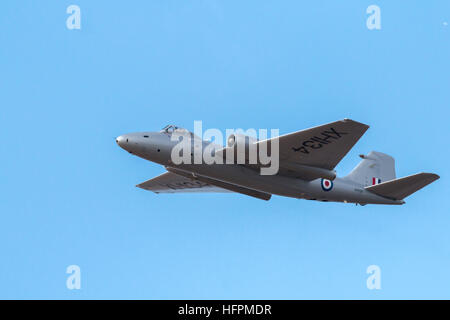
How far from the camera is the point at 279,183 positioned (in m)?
29.3

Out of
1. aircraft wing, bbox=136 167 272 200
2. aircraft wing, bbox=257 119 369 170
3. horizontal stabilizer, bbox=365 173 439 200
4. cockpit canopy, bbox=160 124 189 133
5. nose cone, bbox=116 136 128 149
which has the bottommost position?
horizontal stabilizer, bbox=365 173 439 200

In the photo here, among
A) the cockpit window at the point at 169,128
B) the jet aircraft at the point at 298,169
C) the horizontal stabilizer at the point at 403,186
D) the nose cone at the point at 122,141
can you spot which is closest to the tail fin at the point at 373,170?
the jet aircraft at the point at 298,169

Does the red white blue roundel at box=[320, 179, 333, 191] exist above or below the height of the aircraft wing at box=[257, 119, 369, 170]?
below

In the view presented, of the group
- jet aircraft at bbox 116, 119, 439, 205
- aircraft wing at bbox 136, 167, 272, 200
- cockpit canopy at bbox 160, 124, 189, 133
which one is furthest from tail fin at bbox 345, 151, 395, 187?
cockpit canopy at bbox 160, 124, 189, 133

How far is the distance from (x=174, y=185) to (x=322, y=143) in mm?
10462

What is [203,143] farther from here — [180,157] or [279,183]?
[279,183]

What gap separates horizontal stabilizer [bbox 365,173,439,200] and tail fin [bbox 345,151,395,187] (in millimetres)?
1093

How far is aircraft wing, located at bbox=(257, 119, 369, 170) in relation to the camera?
83.9ft

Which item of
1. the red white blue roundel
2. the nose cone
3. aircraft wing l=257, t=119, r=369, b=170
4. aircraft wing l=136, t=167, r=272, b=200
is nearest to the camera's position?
aircraft wing l=257, t=119, r=369, b=170

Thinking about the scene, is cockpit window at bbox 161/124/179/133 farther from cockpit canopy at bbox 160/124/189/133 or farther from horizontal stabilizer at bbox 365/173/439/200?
horizontal stabilizer at bbox 365/173/439/200

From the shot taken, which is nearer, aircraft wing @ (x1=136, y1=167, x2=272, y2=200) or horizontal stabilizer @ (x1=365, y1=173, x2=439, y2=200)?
horizontal stabilizer @ (x1=365, y1=173, x2=439, y2=200)

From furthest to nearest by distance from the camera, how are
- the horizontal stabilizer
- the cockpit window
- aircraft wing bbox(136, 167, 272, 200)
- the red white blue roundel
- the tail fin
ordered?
the tail fin
aircraft wing bbox(136, 167, 272, 200)
the red white blue roundel
the horizontal stabilizer
the cockpit window

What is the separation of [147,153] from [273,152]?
18.9 ft

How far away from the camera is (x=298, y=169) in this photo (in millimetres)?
28656
